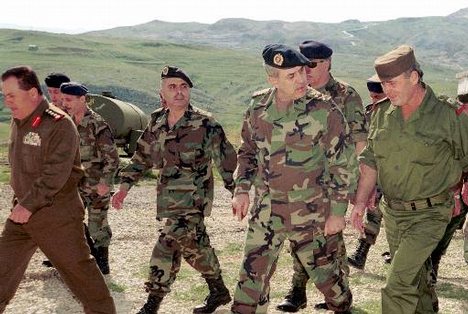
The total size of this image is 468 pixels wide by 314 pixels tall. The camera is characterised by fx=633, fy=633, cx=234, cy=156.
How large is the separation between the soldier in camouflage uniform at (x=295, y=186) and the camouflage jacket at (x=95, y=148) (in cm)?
309

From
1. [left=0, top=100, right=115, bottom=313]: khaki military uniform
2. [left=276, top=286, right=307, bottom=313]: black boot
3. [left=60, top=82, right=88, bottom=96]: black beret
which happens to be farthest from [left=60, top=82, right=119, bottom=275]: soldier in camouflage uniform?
[left=276, top=286, right=307, bottom=313]: black boot

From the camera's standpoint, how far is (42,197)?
481 cm

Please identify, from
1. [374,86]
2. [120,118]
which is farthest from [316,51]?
[120,118]

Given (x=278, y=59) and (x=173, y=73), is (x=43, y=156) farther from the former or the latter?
(x=278, y=59)

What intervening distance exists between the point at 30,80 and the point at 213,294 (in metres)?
2.94

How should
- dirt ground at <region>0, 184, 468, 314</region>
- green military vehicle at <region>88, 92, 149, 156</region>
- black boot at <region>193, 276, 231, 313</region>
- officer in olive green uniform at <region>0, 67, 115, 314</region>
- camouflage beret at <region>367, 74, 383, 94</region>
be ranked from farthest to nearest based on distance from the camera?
1. green military vehicle at <region>88, 92, 149, 156</region>
2. camouflage beret at <region>367, 74, 383, 94</region>
3. dirt ground at <region>0, 184, 468, 314</region>
4. black boot at <region>193, 276, 231, 313</region>
5. officer in olive green uniform at <region>0, 67, 115, 314</region>

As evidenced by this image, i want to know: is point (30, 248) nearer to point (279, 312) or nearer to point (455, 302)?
point (279, 312)

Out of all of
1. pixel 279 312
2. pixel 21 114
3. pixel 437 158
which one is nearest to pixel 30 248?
pixel 21 114

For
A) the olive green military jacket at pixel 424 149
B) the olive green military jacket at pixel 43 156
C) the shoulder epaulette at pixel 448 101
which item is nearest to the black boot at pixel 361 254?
the olive green military jacket at pixel 424 149

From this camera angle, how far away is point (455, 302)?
705cm

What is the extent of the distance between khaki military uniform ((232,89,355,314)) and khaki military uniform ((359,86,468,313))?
0.40 metres

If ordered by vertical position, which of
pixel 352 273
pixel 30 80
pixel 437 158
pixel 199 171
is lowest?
pixel 352 273

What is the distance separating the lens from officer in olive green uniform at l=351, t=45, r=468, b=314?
15.7ft

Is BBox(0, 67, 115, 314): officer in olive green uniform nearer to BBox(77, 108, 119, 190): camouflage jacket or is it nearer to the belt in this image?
the belt
